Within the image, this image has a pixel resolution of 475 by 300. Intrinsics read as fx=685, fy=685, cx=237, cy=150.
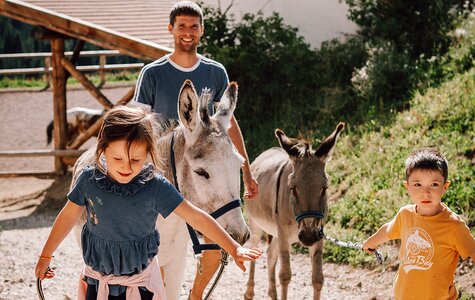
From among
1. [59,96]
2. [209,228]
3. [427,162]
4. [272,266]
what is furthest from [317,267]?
[59,96]

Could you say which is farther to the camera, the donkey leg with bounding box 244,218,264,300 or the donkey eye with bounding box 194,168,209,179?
the donkey leg with bounding box 244,218,264,300

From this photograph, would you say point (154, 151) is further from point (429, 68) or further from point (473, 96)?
point (429, 68)

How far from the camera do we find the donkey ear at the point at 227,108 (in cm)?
404

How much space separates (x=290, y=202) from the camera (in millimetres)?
5984

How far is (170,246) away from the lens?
4277 mm

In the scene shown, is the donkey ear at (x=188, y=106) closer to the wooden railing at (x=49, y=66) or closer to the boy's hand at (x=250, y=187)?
the boy's hand at (x=250, y=187)

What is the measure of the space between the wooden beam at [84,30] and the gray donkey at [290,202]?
473 centimetres

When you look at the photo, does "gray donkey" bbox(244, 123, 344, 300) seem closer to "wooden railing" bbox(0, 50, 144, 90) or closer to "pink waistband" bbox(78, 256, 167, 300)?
"pink waistband" bbox(78, 256, 167, 300)

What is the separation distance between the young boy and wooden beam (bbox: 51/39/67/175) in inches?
419

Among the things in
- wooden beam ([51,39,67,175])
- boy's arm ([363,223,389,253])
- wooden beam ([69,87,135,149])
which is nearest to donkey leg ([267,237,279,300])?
boy's arm ([363,223,389,253])

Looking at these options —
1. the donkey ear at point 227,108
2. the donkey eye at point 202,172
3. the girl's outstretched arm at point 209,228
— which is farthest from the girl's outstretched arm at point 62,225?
the donkey ear at point 227,108

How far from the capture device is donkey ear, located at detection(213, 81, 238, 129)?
4.04 metres

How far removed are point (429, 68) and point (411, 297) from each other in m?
8.09

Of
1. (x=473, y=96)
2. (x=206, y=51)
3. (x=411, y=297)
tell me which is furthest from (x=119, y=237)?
(x=206, y=51)
